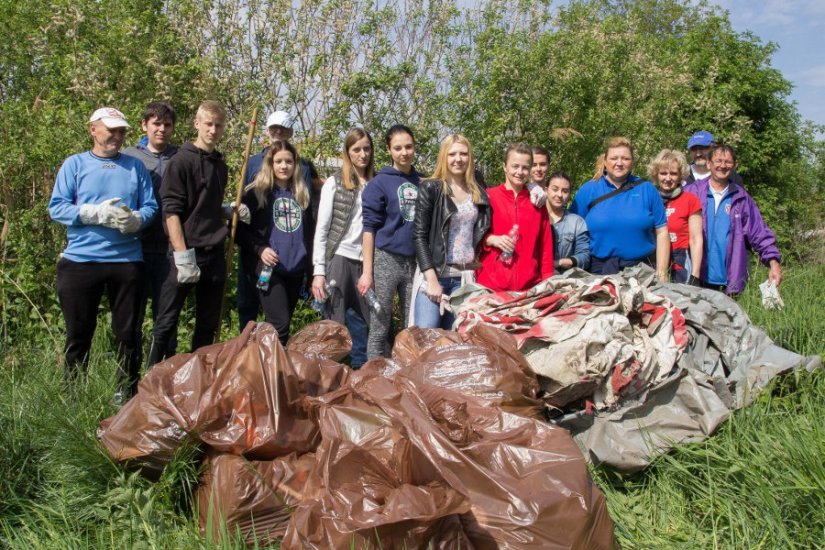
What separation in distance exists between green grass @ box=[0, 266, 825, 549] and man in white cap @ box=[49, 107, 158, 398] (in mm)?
651

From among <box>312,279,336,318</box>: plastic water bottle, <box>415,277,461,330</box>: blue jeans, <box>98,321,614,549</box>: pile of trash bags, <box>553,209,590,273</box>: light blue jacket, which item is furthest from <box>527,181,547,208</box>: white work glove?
<box>312,279,336,318</box>: plastic water bottle

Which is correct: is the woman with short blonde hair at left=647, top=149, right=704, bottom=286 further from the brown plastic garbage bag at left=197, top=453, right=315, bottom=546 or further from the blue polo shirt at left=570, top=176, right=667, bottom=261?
the brown plastic garbage bag at left=197, top=453, right=315, bottom=546

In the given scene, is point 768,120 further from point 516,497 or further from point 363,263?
point 516,497

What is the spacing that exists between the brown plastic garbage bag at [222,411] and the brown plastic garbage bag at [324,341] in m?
0.81

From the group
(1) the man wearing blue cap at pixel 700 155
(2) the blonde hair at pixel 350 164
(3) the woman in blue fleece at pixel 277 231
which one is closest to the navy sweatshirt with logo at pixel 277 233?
(3) the woman in blue fleece at pixel 277 231

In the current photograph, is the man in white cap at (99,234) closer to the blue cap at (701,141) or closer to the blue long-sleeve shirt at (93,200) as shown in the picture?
the blue long-sleeve shirt at (93,200)

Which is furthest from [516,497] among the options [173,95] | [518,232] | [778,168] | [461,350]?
[778,168]

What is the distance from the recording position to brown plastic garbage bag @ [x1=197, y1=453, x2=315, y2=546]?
9.21 ft

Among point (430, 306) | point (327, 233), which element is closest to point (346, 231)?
point (327, 233)

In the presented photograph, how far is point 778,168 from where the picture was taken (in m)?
18.5

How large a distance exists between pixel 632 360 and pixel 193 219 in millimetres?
2750

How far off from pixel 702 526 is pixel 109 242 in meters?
3.48

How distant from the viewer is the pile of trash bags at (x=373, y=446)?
2.34 metres

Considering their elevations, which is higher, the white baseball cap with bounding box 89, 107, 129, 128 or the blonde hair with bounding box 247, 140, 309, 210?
the white baseball cap with bounding box 89, 107, 129, 128
